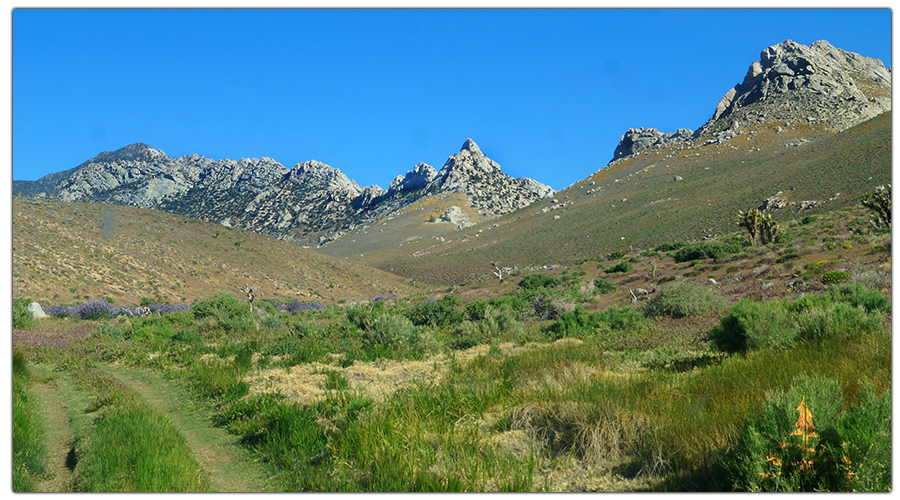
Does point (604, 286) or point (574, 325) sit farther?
point (604, 286)

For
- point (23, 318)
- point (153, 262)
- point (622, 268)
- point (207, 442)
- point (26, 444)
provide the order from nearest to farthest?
point (26, 444) → point (207, 442) → point (23, 318) → point (622, 268) → point (153, 262)

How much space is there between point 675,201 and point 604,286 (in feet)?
197

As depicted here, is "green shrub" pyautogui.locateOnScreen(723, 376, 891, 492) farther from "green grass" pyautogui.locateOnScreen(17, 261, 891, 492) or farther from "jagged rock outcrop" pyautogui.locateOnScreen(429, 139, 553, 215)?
"jagged rock outcrop" pyautogui.locateOnScreen(429, 139, 553, 215)

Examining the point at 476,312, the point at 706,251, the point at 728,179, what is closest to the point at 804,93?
the point at 728,179

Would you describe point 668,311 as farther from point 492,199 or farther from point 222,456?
point 492,199

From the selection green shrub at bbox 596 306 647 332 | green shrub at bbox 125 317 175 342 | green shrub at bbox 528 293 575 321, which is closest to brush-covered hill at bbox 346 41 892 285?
green shrub at bbox 528 293 575 321

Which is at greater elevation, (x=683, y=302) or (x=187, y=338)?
(x=683, y=302)

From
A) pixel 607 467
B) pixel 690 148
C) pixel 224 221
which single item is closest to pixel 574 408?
pixel 607 467

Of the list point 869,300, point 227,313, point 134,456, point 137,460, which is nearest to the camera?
point 137,460

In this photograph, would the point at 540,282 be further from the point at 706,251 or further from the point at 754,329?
the point at 754,329

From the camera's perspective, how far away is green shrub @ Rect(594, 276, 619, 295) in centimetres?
2873

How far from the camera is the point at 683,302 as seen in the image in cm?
1672

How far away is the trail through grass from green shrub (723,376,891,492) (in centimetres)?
413

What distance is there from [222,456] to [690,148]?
139m
